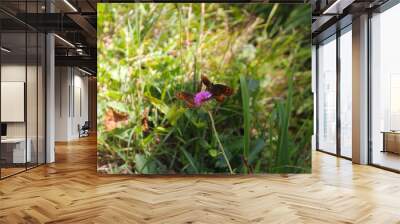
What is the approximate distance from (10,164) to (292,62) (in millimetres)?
4734

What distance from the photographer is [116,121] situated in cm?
567

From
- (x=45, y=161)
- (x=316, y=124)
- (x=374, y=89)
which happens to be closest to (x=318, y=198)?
(x=374, y=89)

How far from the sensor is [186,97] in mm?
5668

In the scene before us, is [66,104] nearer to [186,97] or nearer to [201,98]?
[186,97]

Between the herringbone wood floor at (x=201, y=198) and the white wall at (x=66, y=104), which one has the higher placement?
the white wall at (x=66, y=104)

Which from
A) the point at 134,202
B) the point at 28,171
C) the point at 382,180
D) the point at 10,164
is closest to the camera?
the point at 134,202

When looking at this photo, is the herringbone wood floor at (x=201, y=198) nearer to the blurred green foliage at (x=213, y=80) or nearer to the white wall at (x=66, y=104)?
the blurred green foliage at (x=213, y=80)

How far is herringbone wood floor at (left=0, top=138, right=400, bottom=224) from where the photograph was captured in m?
3.57

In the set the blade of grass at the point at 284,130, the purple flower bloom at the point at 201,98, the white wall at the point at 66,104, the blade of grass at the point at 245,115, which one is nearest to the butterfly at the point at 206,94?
the purple flower bloom at the point at 201,98

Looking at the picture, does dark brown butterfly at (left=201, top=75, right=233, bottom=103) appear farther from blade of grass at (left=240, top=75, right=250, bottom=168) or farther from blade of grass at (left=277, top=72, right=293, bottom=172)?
blade of grass at (left=277, top=72, right=293, bottom=172)

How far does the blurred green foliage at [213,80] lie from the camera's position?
5.64 m

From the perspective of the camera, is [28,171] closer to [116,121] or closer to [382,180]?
[116,121]

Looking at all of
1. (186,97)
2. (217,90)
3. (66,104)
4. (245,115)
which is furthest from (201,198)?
(66,104)

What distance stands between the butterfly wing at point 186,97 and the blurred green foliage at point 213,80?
8cm
